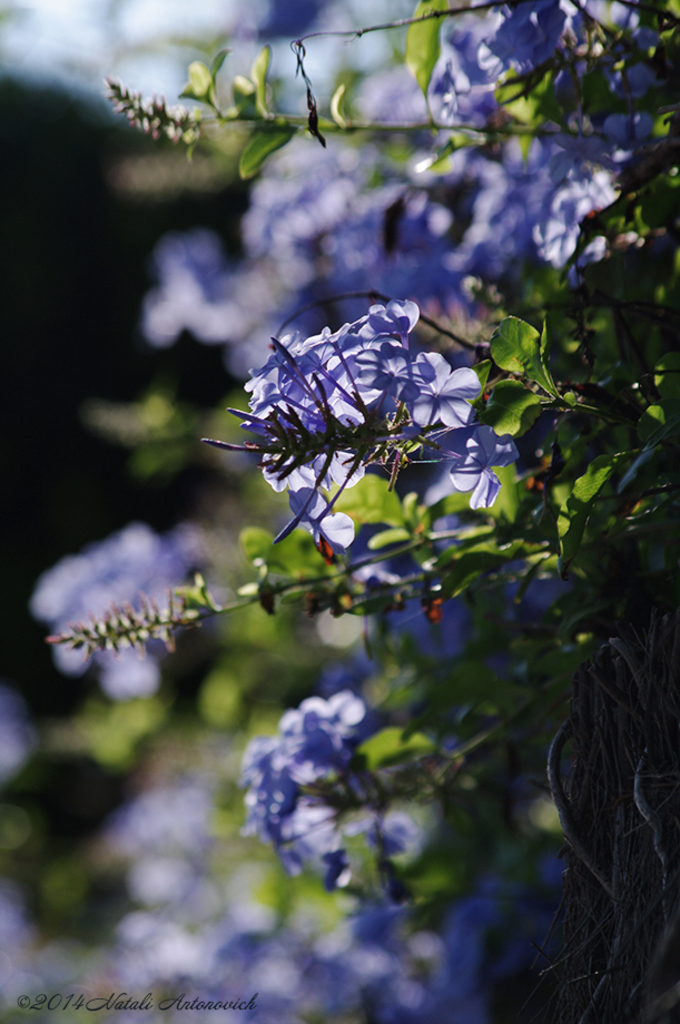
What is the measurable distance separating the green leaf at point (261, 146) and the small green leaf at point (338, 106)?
0.04 meters

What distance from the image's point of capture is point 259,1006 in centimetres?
142

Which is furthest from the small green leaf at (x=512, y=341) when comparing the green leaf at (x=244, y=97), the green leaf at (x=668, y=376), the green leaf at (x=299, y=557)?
the green leaf at (x=244, y=97)

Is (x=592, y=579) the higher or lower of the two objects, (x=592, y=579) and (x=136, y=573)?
the lower

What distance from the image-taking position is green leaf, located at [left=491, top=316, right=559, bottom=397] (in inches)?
19.4

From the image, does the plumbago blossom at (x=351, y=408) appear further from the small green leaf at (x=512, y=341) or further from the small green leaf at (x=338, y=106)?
the small green leaf at (x=338, y=106)

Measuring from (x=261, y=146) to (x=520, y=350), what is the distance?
0.36 m

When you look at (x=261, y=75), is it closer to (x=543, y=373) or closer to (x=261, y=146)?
(x=261, y=146)

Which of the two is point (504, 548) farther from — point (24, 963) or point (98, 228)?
point (98, 228)

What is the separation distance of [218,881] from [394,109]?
1.88 meters

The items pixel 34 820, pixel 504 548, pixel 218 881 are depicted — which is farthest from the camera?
pixel 34 820

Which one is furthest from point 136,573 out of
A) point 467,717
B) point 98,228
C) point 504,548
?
point 98,228

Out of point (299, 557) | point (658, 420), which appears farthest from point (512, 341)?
point (299, 557)

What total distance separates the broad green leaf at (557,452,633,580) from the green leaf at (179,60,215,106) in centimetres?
47

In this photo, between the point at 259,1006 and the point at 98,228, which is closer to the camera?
the point at 259,1006
